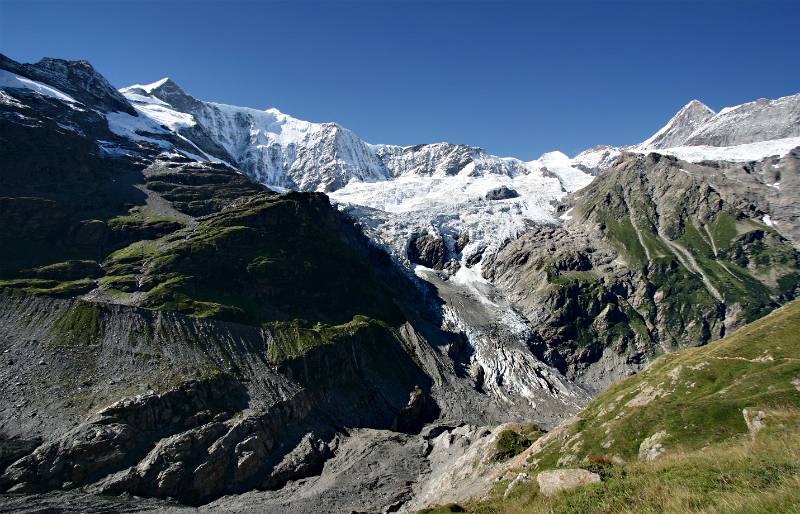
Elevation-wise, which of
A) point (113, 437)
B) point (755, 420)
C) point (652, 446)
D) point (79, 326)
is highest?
point (79, 326)

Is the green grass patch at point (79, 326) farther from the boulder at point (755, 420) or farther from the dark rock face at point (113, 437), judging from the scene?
the boulder at point (755, 420)

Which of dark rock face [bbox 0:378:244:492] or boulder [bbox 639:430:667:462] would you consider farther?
dark rock face [bbox 0:378:244:492]

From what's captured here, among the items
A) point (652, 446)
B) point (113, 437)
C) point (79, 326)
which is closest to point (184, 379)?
point (113, 437)

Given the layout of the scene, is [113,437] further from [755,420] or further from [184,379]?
[755,420]

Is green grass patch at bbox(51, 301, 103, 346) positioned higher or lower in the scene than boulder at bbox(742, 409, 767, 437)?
higher

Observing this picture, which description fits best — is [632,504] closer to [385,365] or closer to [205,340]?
[205,340]

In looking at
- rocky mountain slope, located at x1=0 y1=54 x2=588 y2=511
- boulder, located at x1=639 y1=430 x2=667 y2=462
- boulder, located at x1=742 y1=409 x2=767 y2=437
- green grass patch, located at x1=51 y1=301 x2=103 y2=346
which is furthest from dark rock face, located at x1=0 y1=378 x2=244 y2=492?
boulder, located at x1=742 y1=409 x2=767 y2=437

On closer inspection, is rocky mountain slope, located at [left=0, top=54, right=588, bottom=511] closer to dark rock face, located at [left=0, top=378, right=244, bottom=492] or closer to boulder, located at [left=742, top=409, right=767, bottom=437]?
dark rock face, located at [left=0, top=378, right=244, bottom=492]

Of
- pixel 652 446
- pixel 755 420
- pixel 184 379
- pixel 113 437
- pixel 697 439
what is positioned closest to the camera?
pixel 755 420

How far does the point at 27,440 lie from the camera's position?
9688cm

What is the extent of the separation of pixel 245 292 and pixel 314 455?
74792 millimetres

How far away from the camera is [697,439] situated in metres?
48.2

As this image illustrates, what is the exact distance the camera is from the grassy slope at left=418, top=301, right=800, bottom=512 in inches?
659

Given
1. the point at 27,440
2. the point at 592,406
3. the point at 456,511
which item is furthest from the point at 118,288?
the point at 456,511
